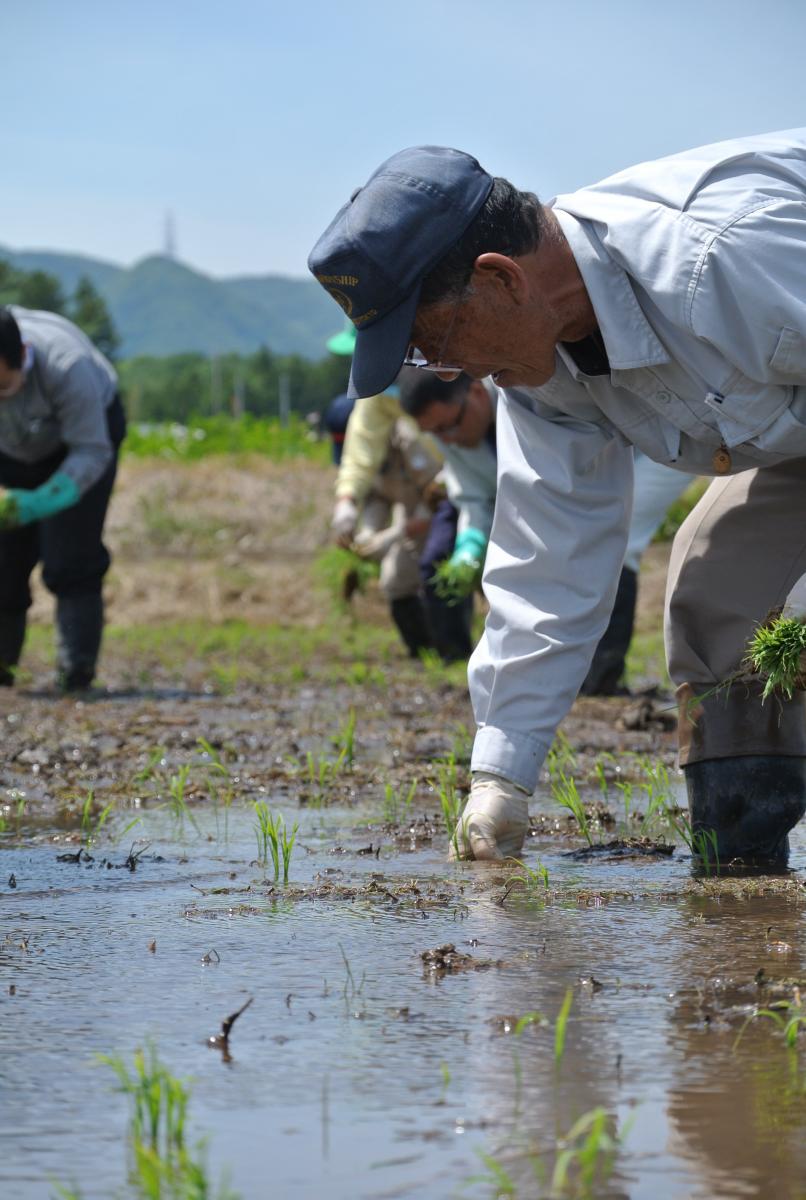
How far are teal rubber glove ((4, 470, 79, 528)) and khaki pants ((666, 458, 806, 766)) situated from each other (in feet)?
14.0

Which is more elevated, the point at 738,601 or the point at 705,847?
the point at 738,601

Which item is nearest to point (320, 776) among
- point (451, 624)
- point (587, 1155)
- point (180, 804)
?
point (180, 804)

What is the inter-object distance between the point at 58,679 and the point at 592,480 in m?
4.78

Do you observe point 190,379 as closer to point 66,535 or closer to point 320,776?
point 66,535

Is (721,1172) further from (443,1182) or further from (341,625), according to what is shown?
(341,625)

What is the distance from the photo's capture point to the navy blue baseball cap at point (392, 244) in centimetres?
258

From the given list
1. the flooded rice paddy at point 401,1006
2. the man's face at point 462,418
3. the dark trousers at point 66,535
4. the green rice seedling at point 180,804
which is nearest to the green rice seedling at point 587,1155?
the flooded rice paddy at point 401,1006

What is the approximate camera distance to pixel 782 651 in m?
2.76

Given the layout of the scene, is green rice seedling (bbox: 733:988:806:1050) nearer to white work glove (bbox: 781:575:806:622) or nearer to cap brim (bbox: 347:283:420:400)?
white work glove (bbox: 781:575:806:622)

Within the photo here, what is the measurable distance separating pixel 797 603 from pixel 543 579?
0.57 metres

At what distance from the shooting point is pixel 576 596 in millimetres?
3160

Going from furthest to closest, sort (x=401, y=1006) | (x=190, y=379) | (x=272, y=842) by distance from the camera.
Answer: (x=190, y=379)
(x=272, y=842)
(x=401, y=1006)

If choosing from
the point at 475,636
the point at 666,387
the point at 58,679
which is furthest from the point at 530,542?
the point at 475,636

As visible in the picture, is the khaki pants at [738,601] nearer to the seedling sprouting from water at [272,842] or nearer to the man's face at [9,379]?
the seedling sprouting from water at [272,842]
